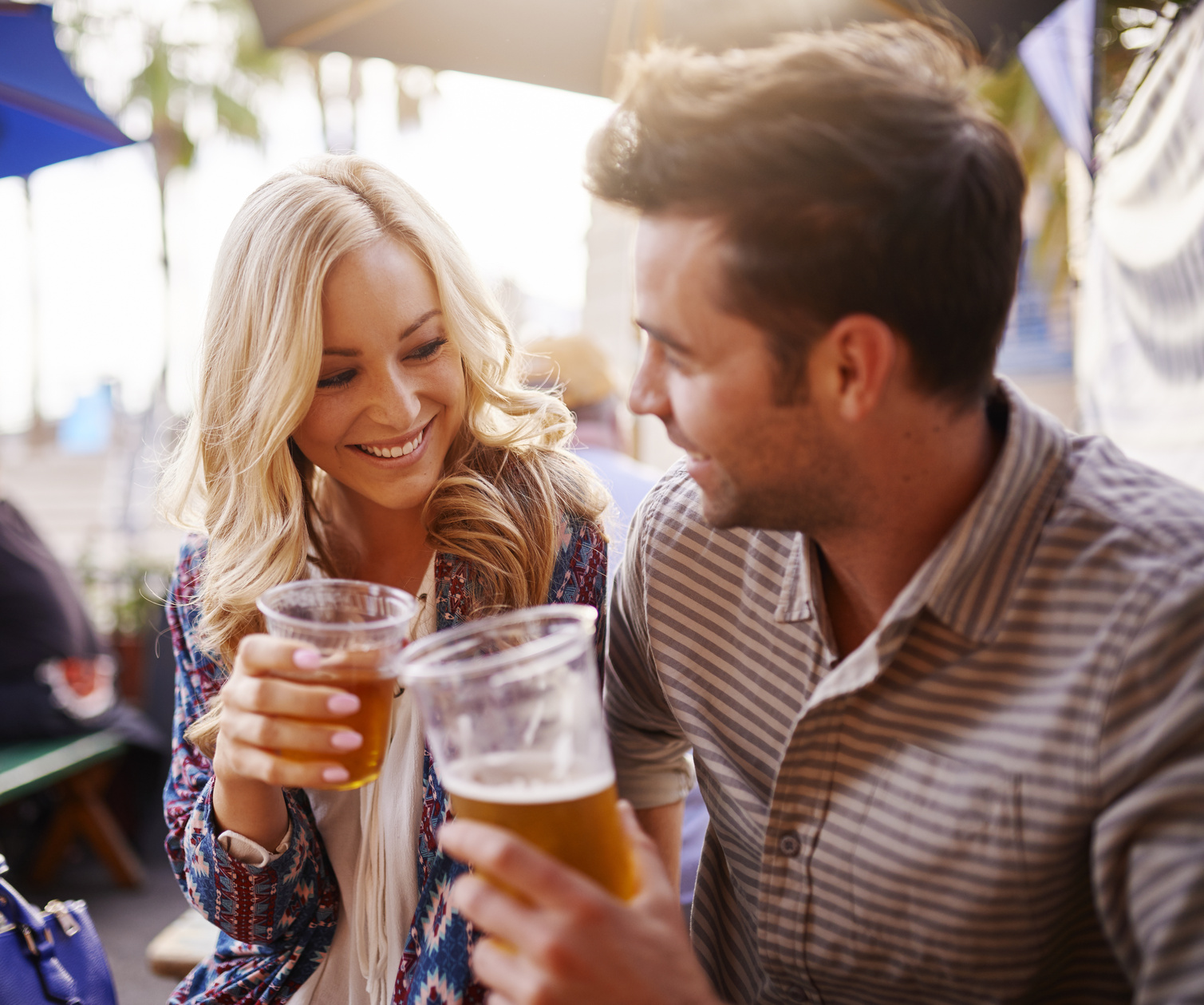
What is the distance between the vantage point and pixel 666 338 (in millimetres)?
1323

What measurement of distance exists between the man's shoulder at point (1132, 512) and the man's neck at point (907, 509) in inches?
5.4

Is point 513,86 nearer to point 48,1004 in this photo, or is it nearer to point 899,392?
point 899,392

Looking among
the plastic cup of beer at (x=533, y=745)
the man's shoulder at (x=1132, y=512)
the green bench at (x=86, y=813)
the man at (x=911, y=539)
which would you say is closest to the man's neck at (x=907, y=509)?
the man at (x=911, y=539)

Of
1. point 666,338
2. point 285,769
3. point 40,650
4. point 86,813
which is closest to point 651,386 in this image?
point 666,338

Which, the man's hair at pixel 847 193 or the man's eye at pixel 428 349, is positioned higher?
the man's hair at pixel 847 193

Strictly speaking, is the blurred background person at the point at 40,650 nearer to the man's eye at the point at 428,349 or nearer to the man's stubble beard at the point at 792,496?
the man's eye at the point at 428,349

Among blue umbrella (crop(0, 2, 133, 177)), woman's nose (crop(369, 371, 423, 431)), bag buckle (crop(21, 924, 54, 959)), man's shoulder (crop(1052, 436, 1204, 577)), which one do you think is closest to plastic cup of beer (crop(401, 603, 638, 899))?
man's shoulder (crop(1052, 436, 1204, 577))

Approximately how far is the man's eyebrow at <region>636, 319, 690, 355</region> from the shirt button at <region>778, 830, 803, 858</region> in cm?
69

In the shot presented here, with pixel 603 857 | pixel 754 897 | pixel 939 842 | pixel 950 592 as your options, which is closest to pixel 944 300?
pixel 950 592

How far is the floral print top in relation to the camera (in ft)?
5.46

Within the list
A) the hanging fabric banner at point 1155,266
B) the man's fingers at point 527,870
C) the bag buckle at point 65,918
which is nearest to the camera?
the man's fingers at point 527,870

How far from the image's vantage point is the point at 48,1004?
5.27ft

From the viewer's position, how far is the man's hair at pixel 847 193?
1233 millimetres

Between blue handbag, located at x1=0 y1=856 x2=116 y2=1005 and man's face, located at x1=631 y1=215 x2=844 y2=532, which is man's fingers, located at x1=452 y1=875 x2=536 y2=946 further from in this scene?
blue handbag, located at x1=0 y1=856 x2=116 y2=1005
